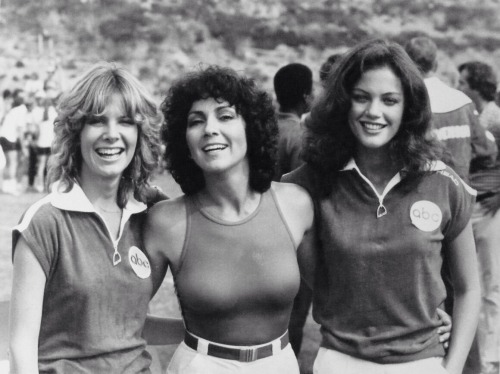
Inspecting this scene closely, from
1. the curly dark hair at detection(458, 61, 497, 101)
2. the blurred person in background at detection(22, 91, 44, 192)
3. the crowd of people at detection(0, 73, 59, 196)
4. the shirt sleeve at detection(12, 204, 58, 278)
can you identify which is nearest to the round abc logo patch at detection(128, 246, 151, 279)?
the shirt sleeve at detection(12, 204, 58, 278)

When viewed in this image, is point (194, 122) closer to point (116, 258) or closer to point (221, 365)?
point (116, 258)

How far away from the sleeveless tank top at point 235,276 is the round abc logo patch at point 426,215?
410 mm

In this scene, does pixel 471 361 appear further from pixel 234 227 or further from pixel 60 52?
pixel 60 52

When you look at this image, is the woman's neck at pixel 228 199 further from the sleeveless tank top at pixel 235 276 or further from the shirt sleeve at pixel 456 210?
the shirt sleeve at pixel 456 210

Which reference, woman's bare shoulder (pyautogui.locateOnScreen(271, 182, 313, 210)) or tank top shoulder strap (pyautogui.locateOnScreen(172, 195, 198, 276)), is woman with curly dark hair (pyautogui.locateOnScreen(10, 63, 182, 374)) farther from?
woman's bare shoulder (pyautogui.locateOnScreen(271, 182, 313, 210))

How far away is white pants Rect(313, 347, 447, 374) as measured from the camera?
240 centimetres

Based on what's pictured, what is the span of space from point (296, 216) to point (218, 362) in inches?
21.4

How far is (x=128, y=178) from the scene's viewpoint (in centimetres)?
255

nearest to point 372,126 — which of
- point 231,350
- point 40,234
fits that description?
point 231,350

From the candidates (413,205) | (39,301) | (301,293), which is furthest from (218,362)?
(301,293)

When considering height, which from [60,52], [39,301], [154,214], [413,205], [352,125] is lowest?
[60,52]

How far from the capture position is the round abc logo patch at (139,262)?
2.35 meters

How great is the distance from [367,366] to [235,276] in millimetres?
515

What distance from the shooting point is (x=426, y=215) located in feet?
7.97
